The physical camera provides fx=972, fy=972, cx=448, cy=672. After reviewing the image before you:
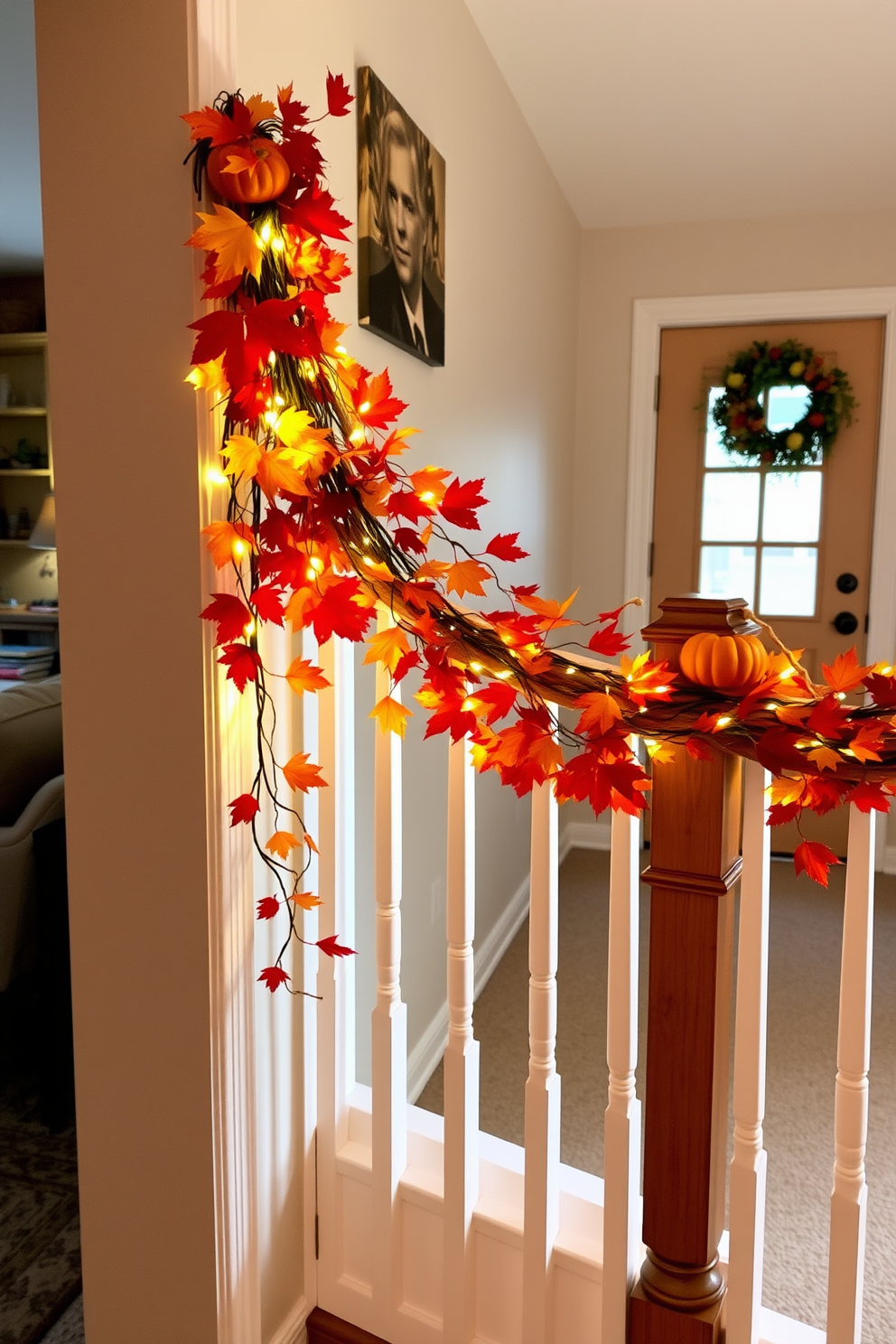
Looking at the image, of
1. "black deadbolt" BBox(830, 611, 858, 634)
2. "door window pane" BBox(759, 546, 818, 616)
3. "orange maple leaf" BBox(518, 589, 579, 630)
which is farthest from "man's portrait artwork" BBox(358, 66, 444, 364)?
"black deadbolt" BBox(830, 611, 858, 634)

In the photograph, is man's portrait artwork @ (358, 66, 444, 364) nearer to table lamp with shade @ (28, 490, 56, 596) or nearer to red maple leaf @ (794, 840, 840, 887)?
red maple leaf @ (794, 840, 840, 887)

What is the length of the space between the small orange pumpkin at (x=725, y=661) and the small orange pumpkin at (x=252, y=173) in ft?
2.37

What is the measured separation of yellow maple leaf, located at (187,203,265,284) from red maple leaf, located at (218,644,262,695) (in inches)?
16.7

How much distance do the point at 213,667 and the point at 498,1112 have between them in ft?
4.78

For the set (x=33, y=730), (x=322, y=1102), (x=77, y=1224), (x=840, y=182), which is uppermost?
(x=840, y=182)

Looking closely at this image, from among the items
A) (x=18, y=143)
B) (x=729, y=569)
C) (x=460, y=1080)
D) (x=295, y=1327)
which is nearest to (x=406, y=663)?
Result: (x=460, y=1080)

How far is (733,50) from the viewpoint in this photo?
259 cm

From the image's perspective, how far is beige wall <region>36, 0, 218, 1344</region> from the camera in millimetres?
1197

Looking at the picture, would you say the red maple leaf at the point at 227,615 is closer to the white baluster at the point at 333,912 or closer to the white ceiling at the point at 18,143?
the white baluster at the point at 333,912

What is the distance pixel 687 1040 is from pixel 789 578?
312cm

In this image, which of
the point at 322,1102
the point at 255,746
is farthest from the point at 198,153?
the point at 322,1102

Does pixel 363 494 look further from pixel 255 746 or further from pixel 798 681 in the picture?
pixel 798 681

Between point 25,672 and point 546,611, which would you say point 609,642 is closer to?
point 546,611

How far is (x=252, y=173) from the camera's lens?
1126mm
